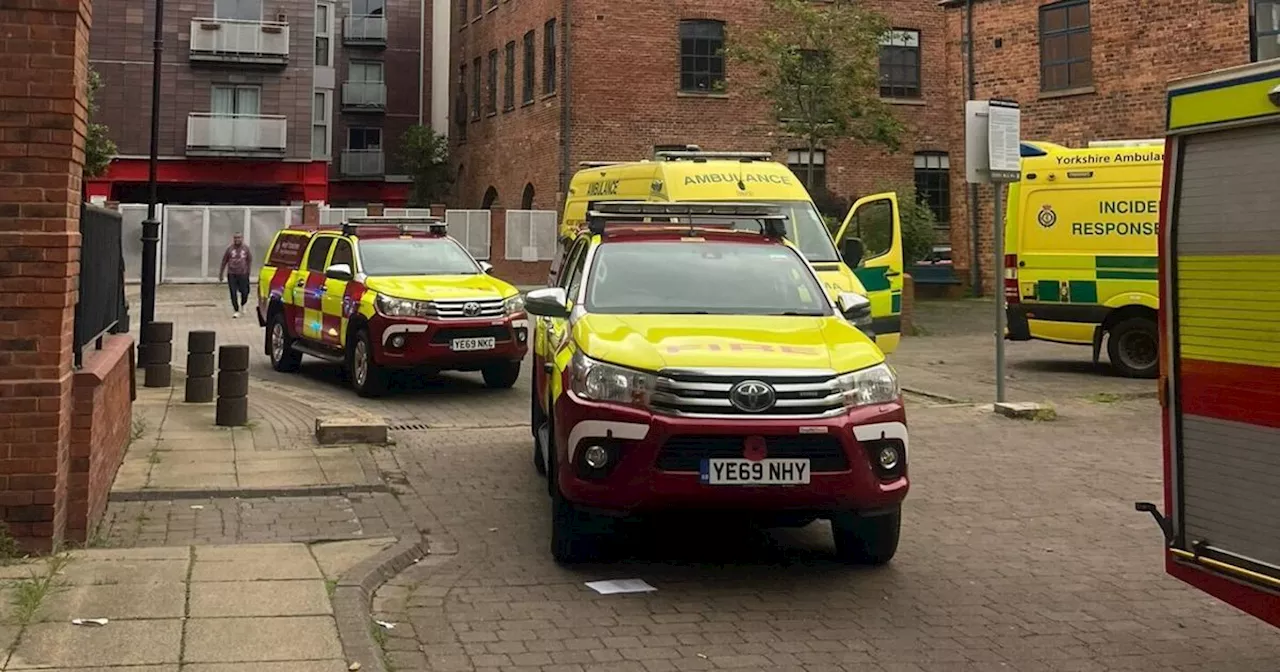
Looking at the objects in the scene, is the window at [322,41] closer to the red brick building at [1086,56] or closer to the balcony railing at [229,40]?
the balcony railing at [229,40]

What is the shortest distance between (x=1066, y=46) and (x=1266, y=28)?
4.51m

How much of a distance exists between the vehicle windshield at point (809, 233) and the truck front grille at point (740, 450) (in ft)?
26.4

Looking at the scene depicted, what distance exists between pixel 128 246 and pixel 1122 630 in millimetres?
33138

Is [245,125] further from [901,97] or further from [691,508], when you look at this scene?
[691,508]

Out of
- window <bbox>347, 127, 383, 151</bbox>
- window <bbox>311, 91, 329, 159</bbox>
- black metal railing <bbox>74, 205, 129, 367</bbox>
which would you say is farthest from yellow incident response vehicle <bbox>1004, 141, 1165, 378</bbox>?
window <bbox>347, 127, 383, 151</bbox>

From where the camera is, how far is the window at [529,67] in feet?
121

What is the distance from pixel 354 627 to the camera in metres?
5.20

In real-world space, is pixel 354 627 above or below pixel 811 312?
below

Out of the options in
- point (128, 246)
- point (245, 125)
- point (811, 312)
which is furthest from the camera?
point (245, 125)

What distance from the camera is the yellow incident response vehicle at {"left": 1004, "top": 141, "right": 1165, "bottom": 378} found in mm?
15242

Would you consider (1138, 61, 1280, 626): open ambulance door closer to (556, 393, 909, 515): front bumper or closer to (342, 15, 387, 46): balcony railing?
(556, 393, 909, 515): front bumper

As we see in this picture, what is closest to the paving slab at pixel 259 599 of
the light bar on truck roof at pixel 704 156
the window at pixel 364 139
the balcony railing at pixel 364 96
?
the light bar on truck roof at pixel 704 156

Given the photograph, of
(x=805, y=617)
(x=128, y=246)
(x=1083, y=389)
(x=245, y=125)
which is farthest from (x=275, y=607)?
(x=245, y=125)

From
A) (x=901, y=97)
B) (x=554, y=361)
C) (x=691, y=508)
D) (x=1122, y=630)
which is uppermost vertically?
(x=901, y=97)
